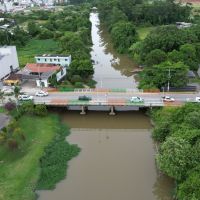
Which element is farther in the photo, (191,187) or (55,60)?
(55,60)

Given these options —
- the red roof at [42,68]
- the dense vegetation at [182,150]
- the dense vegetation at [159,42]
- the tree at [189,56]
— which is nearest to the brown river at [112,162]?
the dense vegetation at [182,150]

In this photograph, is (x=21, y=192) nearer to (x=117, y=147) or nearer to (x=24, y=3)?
(x=117, y=147)

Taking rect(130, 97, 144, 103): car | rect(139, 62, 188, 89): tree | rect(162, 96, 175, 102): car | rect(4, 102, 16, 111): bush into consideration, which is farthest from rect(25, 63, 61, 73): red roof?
rect(162, 96, 175, 102): car

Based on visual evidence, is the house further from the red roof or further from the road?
the road

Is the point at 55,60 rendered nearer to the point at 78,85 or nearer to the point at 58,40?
the point at 78,85

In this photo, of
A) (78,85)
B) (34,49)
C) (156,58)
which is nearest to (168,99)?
(156,58)

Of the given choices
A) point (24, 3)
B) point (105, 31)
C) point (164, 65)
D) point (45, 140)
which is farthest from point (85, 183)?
point (24, 3)

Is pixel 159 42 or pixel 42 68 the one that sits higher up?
pixel 159 42
